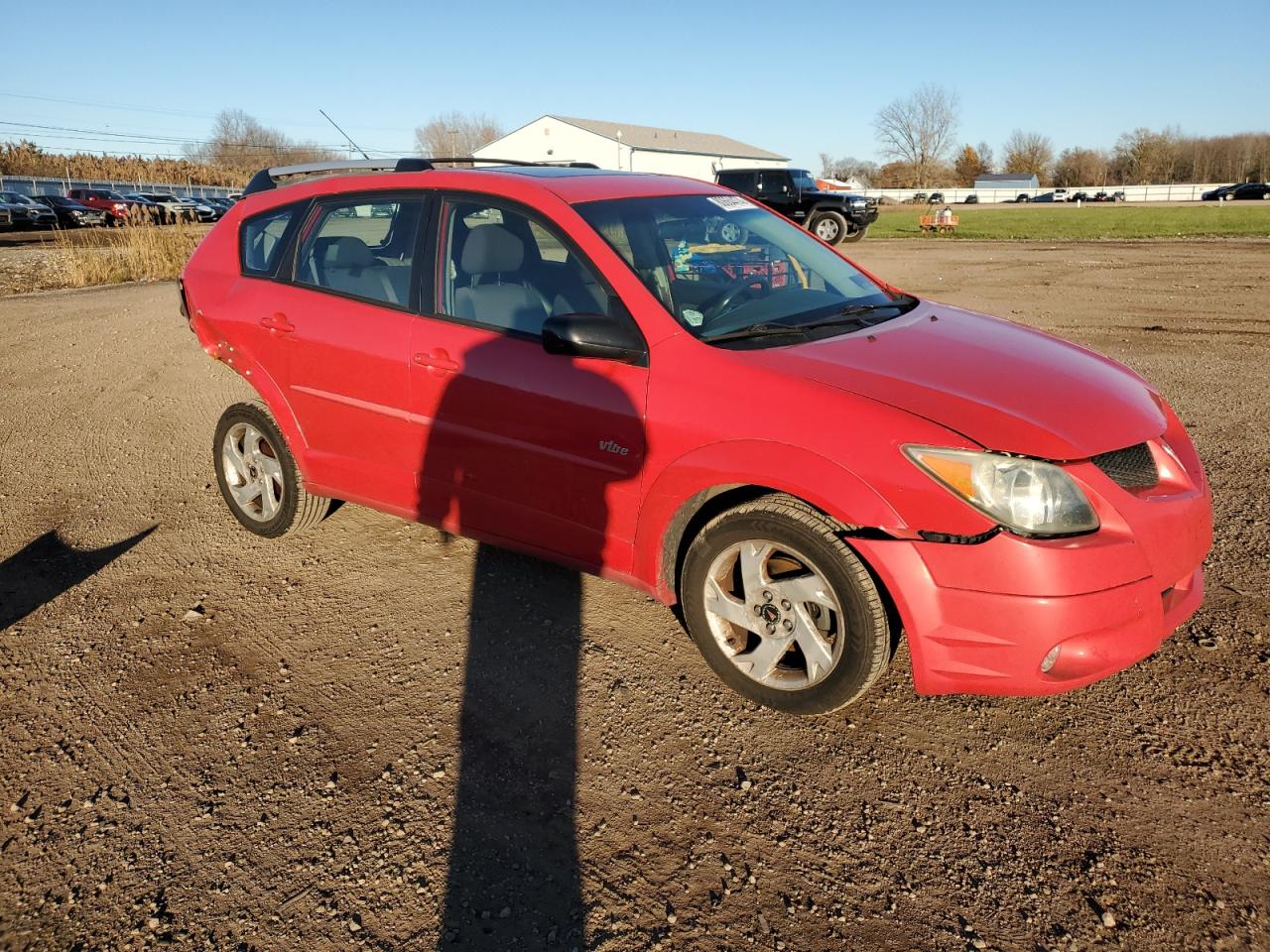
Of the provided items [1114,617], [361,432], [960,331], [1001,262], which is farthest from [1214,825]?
[1001,262]

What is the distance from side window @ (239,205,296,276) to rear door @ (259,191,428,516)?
17cm

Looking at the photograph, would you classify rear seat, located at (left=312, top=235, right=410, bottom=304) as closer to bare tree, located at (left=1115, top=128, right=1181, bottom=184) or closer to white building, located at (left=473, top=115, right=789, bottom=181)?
white building, located at (left=473, top=115, right=789, bottom=181)

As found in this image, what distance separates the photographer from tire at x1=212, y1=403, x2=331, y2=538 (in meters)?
4.61

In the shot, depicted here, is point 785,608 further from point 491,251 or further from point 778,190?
point 778,190

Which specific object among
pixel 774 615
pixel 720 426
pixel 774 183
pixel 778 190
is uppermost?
pixel 774 183

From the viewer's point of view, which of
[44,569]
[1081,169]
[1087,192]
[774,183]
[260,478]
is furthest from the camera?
[1081,169]

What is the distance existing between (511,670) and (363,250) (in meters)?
2.11

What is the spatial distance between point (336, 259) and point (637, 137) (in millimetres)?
73259

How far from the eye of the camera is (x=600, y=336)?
3.21 m

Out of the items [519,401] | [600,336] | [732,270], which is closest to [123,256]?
[519,401]

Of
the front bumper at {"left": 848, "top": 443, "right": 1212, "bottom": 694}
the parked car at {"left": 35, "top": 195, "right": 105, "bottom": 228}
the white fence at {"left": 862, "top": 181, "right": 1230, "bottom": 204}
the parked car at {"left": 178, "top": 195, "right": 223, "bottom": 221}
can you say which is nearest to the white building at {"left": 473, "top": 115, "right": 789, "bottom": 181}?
the white fence at {"left": 862, "top": 181, "right": 1230, "bottom": 204}

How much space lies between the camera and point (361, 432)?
13.6ft

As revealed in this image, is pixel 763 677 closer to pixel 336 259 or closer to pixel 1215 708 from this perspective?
pixel 1215 708

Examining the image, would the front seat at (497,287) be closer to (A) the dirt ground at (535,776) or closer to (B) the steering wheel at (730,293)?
(B) the steering wheel at (730,293)
